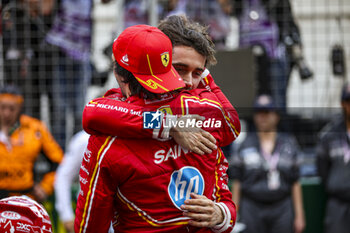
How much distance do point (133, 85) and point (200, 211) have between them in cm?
52

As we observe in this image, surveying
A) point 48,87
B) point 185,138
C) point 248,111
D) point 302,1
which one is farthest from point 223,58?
point 185,138

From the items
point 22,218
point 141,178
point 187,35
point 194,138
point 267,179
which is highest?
point 187,35

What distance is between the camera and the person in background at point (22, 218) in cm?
189

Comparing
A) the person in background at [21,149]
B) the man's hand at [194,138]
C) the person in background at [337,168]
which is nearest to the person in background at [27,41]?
the person in background at [21,149]

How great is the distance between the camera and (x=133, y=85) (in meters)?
2.00

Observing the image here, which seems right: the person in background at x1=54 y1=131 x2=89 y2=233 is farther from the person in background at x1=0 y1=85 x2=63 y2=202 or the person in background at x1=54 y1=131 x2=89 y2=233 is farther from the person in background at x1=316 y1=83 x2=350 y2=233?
the person in background at x1=316 y1=83 x2=350 y2=233

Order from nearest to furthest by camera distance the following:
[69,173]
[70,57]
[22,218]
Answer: [22,218], [69,173], [70,57]

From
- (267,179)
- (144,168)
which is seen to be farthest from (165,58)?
(267,179)

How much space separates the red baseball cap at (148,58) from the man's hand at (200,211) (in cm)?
42

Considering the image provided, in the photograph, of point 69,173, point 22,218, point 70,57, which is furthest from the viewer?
point 70,57

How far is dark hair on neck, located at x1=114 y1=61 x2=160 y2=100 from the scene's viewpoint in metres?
1.97

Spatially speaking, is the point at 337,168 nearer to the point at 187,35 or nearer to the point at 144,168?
the point at 187,35

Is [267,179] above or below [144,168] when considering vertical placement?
below

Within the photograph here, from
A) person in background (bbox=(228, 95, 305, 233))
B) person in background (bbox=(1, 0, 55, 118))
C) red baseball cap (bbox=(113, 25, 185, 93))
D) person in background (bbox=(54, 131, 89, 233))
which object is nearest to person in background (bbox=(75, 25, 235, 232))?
red baseball cap (bbox=(113, 25, 185, 93))
